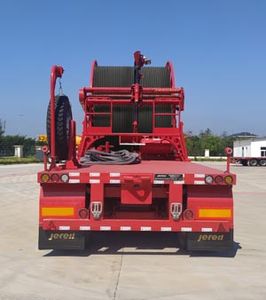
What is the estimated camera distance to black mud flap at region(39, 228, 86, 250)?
7105mm

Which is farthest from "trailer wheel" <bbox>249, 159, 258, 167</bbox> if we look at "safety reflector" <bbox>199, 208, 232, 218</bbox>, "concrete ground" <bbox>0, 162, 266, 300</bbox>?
"safety reflector" <bbox>199, 208, 232, 218</bbox>

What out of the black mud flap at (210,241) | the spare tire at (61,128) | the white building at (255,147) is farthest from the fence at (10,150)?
the black mud flap at (210,241)

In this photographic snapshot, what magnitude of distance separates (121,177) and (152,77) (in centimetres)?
547

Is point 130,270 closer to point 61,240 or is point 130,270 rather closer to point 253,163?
point 61,240

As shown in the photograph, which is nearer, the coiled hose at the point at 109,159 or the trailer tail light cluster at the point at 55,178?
the trailer tail light cluster at the point at 55,178

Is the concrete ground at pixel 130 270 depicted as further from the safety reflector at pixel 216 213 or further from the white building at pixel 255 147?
the white building at pixel 255 147

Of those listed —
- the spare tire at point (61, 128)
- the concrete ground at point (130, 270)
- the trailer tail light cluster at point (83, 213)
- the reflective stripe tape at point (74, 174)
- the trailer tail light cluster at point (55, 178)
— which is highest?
the spare tire at point (61, 128)

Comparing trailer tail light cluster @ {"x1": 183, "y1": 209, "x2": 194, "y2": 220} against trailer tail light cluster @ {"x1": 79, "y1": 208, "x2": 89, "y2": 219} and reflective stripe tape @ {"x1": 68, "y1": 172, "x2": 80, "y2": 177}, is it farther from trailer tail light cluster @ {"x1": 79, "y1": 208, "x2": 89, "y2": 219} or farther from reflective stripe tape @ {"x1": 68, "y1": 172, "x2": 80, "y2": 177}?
reflective stripe tape @ {"x1": 68, "y1": 172, "x2": 80, "y2": 177}

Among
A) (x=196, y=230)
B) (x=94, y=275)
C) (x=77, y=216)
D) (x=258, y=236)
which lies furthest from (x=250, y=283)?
(x=258, y=236)

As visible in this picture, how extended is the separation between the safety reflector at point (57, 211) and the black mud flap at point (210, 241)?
169cm

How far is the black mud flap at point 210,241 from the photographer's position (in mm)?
7105

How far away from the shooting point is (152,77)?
474 inches

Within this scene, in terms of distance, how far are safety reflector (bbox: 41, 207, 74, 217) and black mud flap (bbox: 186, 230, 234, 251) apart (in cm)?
169

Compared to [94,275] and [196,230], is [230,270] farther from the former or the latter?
[94,275]
